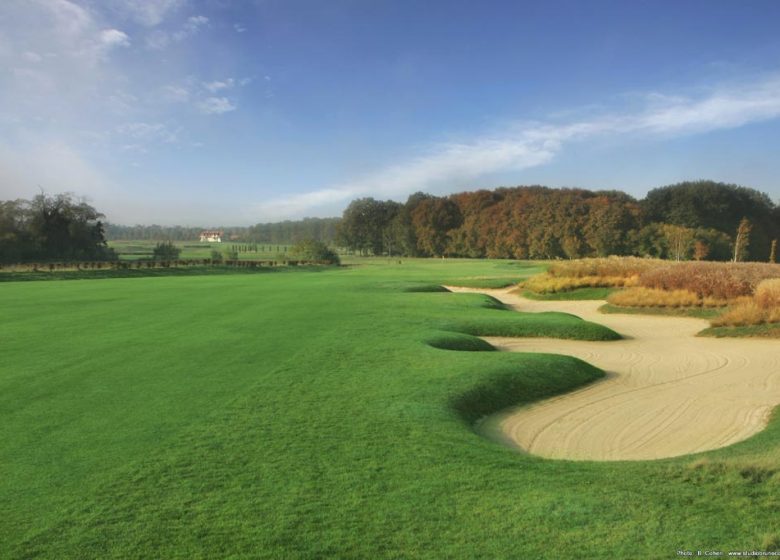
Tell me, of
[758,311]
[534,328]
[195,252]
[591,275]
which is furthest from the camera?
[195,252]

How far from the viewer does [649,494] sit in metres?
5.31

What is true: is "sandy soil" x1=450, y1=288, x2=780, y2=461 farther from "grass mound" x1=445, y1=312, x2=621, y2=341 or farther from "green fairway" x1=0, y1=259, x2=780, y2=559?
"green fairway" x1=0, y1=259, x2=780, y2=559

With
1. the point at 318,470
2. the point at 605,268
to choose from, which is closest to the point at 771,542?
the point at 318,470

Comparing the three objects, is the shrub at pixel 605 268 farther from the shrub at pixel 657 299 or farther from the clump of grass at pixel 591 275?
the shrub at pixel 657 299

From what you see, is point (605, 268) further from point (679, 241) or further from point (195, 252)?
point (195, 252)

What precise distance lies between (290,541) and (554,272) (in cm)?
3331

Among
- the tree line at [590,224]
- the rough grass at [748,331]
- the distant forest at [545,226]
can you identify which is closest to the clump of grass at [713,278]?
the rough grass at [748,331]

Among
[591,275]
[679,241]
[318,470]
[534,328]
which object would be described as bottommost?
[534,328]

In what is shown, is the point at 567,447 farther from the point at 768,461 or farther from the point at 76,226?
the point at 76,226

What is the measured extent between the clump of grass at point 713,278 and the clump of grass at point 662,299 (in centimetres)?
61

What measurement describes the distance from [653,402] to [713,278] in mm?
16854

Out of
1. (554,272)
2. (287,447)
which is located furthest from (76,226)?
(287,447)

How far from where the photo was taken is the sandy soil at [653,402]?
8461mm

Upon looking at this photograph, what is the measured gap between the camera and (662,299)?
2427 cm
